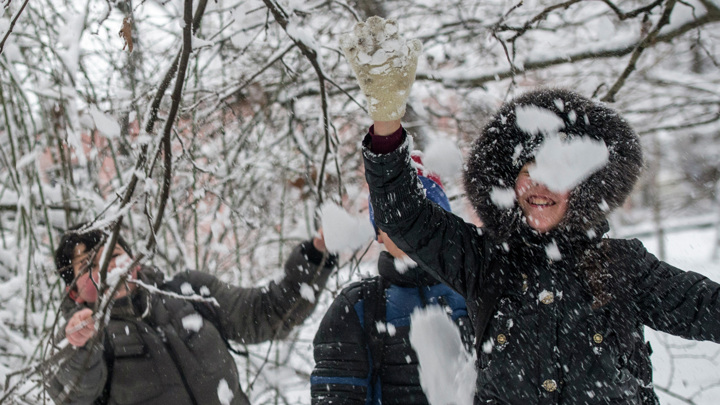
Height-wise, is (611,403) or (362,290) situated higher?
(362,290)

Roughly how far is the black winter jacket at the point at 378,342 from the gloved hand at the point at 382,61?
0.66m

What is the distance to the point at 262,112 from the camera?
3.65 metres

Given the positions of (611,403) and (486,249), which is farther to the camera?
(486,249)

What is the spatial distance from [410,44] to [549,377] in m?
0.78

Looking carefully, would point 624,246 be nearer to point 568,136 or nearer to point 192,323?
point 568,136

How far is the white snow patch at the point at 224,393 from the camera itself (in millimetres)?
2074

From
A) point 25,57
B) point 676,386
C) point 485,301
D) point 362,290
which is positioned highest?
point 25,57

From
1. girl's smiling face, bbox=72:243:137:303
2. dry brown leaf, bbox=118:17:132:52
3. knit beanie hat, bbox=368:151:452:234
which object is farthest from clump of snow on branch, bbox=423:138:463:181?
girl's smiling face, bbox=72:243:137:303

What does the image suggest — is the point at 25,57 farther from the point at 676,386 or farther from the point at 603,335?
the point at 676,386

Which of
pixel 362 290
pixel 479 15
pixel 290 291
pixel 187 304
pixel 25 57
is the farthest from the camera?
pixel 479 15

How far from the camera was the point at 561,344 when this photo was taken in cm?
122

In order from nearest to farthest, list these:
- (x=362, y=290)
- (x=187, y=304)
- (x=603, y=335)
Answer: (x=603, y=335) < (x=362, y=290) < (x=187, y=304)

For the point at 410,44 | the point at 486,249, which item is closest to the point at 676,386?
the point at 486,249

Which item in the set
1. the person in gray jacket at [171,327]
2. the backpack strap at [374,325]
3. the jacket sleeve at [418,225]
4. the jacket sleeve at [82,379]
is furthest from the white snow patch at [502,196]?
the jacket sleeve at [82,379]
